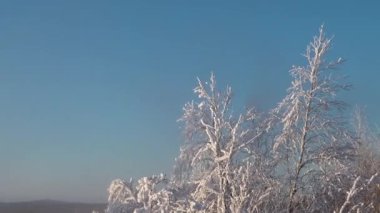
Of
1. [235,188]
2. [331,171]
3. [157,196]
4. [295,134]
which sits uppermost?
[295,134]

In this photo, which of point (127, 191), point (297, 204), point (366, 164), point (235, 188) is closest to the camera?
point (235, 188)

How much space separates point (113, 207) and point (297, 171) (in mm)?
7140

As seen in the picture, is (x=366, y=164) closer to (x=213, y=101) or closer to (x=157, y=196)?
(x=213, y=101)

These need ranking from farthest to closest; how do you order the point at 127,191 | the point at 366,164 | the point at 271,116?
the point at 366,164 < the point at 271,116 < the point at 127,191

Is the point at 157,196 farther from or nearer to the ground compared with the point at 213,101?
nearer to the ground

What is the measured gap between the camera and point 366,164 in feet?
118

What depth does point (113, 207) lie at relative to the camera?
72.5ft

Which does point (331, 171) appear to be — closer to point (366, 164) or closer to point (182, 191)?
point (182, 191)

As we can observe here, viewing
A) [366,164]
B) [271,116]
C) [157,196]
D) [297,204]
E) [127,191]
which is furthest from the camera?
[366,164]

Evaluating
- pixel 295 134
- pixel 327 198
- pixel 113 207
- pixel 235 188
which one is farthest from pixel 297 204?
pixel 235 188

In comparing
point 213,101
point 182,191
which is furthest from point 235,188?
point 213,101

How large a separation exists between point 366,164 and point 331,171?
1277 centimetres

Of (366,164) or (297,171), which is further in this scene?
(366,164)

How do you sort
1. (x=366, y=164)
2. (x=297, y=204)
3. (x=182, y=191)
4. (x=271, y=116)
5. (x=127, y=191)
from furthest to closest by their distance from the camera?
(x=366, y=164)
(x=271, y=116)
(x=297, y=204)
(x=127, y=191)
(x=182, y=191)
